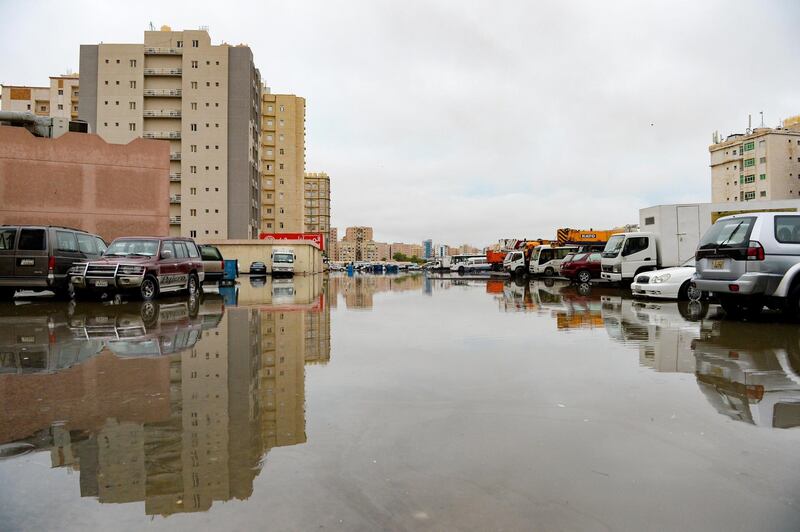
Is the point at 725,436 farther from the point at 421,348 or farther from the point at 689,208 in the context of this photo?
the point at 689,208

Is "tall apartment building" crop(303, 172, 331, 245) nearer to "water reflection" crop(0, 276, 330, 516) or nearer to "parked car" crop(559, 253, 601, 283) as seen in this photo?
"parked car" crop(559, 253, 601, 283)

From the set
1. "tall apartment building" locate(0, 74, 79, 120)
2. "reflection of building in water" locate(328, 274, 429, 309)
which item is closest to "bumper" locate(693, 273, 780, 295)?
"reflection of building in water" locate(328, 274, 429, 309)

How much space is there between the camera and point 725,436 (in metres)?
3.97

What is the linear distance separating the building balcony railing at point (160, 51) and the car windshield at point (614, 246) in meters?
71.0

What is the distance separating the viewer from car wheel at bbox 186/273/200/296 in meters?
17.0

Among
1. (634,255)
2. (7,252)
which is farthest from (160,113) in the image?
(634,255)

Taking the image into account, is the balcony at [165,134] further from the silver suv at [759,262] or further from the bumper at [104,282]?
the silver suv at [759,262]

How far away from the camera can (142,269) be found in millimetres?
14367

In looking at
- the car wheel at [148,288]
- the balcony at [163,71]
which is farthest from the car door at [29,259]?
the balcony at [163,71]

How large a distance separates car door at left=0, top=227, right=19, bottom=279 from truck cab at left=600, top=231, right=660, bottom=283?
21.0m

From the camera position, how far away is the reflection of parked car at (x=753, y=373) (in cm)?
460

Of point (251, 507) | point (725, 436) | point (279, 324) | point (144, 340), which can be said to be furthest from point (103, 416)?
point (279, 324)

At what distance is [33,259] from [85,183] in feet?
60.6

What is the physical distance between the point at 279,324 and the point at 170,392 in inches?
217
